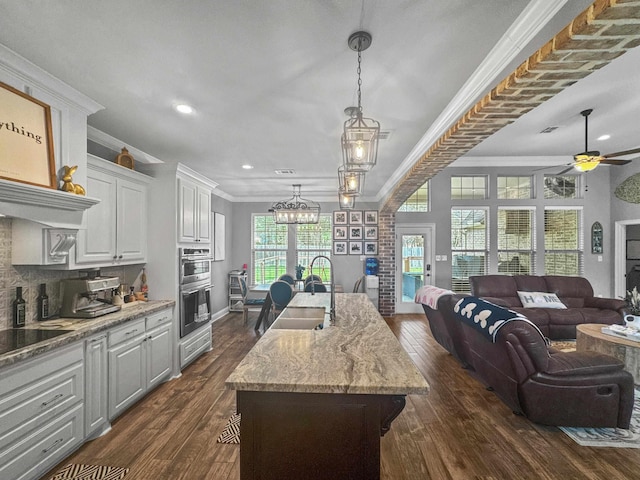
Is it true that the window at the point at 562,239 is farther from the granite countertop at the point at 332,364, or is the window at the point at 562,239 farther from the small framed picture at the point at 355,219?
the granite countertop at the point at 332,364

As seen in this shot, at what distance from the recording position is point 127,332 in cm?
275

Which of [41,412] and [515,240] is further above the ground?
[515,240]

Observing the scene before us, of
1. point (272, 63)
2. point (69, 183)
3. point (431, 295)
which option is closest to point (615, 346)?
point (431, 295)

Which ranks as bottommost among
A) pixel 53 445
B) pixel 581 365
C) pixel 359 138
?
pixel 53 445

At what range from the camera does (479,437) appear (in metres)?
2.42

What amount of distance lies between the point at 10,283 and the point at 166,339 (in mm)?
1477

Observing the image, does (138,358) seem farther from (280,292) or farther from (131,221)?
(280,292)

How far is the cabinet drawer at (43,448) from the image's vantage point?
5.71 feet

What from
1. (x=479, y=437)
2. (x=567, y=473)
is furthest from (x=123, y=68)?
(x=567, y=473)

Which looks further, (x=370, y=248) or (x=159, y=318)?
(x=370, y=248)

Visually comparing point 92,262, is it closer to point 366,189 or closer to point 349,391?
point 349,391

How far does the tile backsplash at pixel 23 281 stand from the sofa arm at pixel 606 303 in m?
6.77

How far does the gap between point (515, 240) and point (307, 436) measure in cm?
639

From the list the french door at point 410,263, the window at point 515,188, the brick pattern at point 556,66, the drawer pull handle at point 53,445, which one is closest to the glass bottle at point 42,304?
the drawer pull handle at point 53,445
